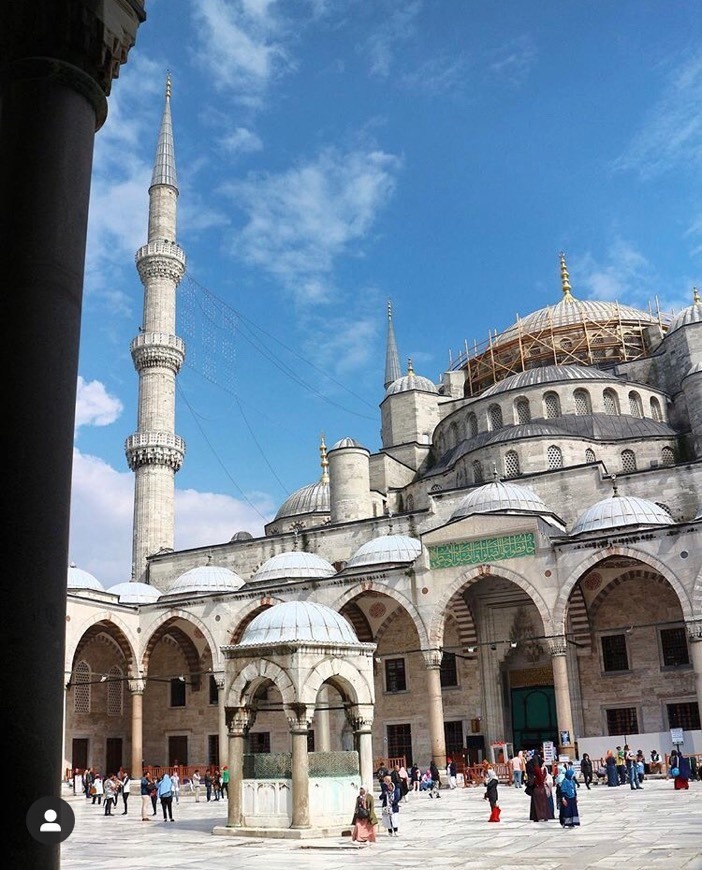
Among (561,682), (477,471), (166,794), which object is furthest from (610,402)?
(166,794)

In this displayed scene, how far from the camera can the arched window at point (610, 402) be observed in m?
27.6

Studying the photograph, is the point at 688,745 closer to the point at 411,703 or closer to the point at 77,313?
the point at 411,703

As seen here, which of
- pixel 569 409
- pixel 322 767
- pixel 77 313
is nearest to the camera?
pixel 77 313

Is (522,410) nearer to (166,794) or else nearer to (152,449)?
(152,449)

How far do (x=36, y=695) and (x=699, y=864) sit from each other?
679cm

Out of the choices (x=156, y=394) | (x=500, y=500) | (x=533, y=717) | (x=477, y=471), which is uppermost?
(x=156, y=394)

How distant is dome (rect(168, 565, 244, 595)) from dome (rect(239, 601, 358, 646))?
13822 millimetres

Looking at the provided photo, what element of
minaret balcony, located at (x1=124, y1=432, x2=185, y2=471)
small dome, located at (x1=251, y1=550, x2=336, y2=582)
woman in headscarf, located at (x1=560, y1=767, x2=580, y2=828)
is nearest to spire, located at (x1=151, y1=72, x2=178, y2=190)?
minaret balcony, located at (x1=124, y1=432, x2=185, y2=471)

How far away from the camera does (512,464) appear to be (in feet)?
84.6

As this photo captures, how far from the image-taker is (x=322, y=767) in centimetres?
1151

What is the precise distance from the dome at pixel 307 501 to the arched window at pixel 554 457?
30.1 feet

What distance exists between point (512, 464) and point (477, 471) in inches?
52.5

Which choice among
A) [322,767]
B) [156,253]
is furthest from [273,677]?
[156,253]

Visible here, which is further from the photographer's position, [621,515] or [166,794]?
[621,515]
